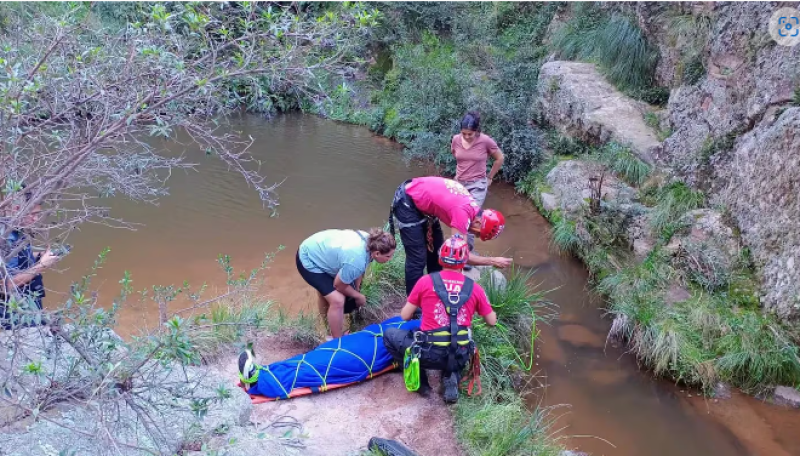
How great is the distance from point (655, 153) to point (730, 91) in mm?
1052

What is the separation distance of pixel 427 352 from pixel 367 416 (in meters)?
0.58

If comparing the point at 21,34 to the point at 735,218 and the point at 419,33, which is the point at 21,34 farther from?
the point at 419,33

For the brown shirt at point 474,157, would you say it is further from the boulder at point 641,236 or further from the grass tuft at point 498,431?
the grass tuft at point 498,431

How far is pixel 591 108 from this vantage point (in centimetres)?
811

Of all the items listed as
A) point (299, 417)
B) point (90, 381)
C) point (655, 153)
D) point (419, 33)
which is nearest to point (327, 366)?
point (299, 417)

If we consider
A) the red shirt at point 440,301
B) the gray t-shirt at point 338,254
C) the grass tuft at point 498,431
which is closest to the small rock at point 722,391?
the grass tuft at point 498,431

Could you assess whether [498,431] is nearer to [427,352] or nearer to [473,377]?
[473,377]

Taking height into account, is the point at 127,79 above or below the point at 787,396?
above

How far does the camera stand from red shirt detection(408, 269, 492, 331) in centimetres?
343

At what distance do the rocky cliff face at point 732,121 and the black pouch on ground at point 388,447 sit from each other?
3.34m

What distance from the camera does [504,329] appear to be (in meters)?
4.43

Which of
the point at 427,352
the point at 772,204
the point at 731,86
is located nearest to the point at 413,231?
the point at 427,352

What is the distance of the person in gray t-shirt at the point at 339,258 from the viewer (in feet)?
12.4

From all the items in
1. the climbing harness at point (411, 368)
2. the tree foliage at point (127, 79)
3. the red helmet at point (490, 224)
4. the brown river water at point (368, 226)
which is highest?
the tree foliage at point (127, 79)
